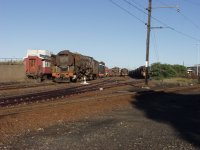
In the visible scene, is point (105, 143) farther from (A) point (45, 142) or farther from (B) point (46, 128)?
(B) point (46, 128)

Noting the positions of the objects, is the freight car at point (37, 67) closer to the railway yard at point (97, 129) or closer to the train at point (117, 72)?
the railway yard at point (97, 129)

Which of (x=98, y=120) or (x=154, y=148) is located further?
(x=98, y=120)

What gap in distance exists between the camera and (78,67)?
172 ft

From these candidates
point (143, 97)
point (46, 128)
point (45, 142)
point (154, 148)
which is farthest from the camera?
point (143, 97)

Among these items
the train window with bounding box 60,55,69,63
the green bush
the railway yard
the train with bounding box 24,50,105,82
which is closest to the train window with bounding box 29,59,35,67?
the train with bounding box 24,50,105,82

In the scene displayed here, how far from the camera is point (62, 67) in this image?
50.7 metres

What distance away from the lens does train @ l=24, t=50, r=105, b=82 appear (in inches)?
1984

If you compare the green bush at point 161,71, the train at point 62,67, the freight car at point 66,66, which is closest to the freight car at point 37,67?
the train at point 62,67

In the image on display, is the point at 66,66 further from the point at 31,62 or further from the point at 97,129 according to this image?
the point at 97,129

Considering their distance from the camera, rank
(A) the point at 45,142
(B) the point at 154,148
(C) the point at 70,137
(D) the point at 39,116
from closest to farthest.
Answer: (B) the point at 154,148 → (A) the point at 45,142 → (C) the point at 70,137 → (D) the point at 39,116

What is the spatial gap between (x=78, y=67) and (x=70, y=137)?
41.3m

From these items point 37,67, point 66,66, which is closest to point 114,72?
point 37,67

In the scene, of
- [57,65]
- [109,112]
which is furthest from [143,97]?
[57,65]

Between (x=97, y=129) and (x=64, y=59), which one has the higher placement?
(x=64, y=59)
